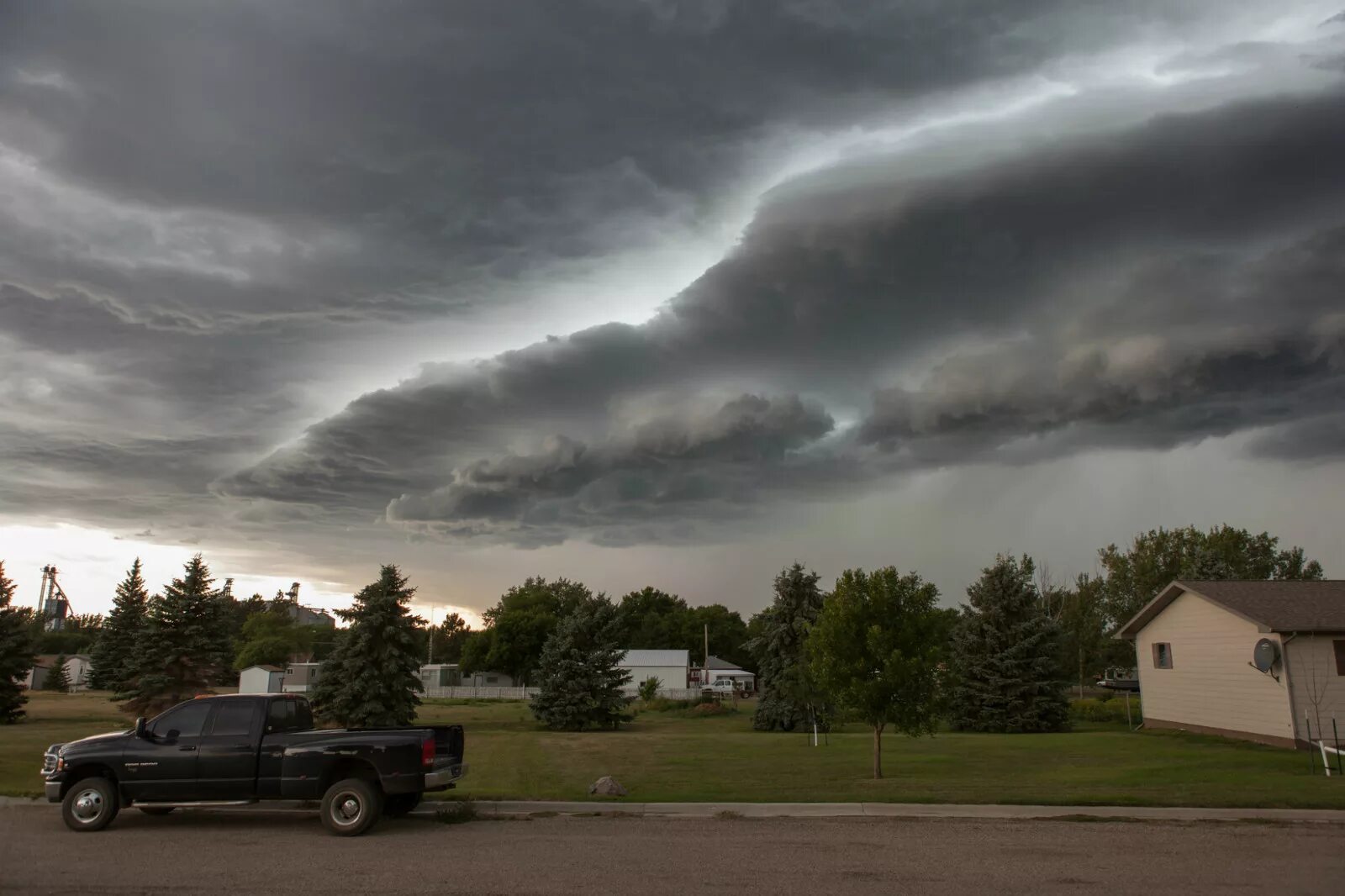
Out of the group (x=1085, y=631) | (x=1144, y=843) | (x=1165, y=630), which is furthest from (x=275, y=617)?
(x=1144, y=843)

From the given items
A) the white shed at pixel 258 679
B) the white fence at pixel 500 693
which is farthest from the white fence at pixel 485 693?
the white shed at pixel 258 679

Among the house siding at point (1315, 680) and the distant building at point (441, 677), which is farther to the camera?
the distant building at point (441, 677)

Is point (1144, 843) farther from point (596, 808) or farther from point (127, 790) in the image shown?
point (127, 790)

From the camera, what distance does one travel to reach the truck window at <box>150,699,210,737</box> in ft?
45.7

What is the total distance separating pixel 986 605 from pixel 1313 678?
1669cm

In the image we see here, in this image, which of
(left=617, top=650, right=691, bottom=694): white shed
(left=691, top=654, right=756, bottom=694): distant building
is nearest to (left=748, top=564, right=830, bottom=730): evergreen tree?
(left=617, top=650, right=691, bottom=694): white shed

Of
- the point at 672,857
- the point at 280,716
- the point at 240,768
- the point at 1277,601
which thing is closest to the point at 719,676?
the point at 1277,601

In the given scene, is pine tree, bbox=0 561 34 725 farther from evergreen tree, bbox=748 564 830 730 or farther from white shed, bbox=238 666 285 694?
evergreen tree, bbox=748 564 830 730

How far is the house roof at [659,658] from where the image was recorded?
277ft

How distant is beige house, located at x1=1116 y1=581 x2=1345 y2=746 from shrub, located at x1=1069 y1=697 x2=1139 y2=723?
375 inches

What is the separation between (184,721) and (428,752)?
13.3ft

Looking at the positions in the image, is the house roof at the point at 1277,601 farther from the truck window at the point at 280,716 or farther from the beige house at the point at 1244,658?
the truck window at the point at 280,716

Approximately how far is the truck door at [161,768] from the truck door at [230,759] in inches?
6.3

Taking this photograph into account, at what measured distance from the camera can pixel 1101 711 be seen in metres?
45.2
